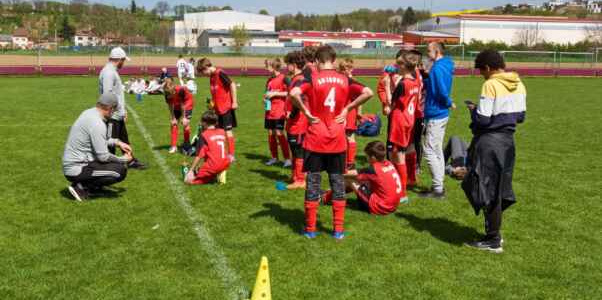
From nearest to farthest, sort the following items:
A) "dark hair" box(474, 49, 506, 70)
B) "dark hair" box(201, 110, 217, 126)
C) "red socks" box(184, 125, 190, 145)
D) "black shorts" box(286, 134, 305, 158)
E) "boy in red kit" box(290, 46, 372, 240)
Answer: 1. "dark hair" box(474, 49, 506, 70)
2. "boy in red kit" box(290, 46, 372, 240)
3. "dark hair" box(201, 110, 217, 126)
4. "black shorts" box(286, 134, 305, 158)
5. "red socks" box(184, 125, 190, 145)

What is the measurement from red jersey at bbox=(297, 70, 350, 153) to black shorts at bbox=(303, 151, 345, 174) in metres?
0.06

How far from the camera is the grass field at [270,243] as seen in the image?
4.93m

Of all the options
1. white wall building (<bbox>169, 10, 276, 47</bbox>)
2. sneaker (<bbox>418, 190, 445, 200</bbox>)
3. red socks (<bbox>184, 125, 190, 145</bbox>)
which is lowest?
sneaker (<bbox>418, 190, 445, 200</bbox>)

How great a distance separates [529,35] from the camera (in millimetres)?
98500

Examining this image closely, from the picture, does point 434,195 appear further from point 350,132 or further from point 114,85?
point 114,85

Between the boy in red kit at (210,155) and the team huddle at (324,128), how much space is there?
0.02 metres

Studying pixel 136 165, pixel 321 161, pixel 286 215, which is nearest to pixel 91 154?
pixel 136 165

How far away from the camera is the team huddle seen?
18.7 ft

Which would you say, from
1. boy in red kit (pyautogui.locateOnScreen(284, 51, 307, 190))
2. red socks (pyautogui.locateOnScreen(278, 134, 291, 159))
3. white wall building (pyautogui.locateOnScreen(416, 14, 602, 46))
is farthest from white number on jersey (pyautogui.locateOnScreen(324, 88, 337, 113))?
white wall building (pyautogui.locateOnScreen(416, 14, 602, 46))

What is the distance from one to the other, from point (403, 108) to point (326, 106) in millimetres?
2208

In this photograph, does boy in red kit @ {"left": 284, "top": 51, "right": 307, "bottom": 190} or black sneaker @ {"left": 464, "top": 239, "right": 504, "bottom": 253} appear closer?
black sneaker @ {"left": 464, "top": 239, "right": 504, "bottom": 253}

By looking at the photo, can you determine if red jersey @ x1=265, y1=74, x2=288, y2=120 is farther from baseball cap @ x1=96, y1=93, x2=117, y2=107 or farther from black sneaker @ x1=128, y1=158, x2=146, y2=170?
baseball cap @ x1=96, y1=93, x2=117, y2=107

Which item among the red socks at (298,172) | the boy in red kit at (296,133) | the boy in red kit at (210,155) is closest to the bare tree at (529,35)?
the boy in red kit at (296,133)

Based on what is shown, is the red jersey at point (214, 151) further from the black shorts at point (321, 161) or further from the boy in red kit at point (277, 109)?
the black shorts at point (321, 161)
